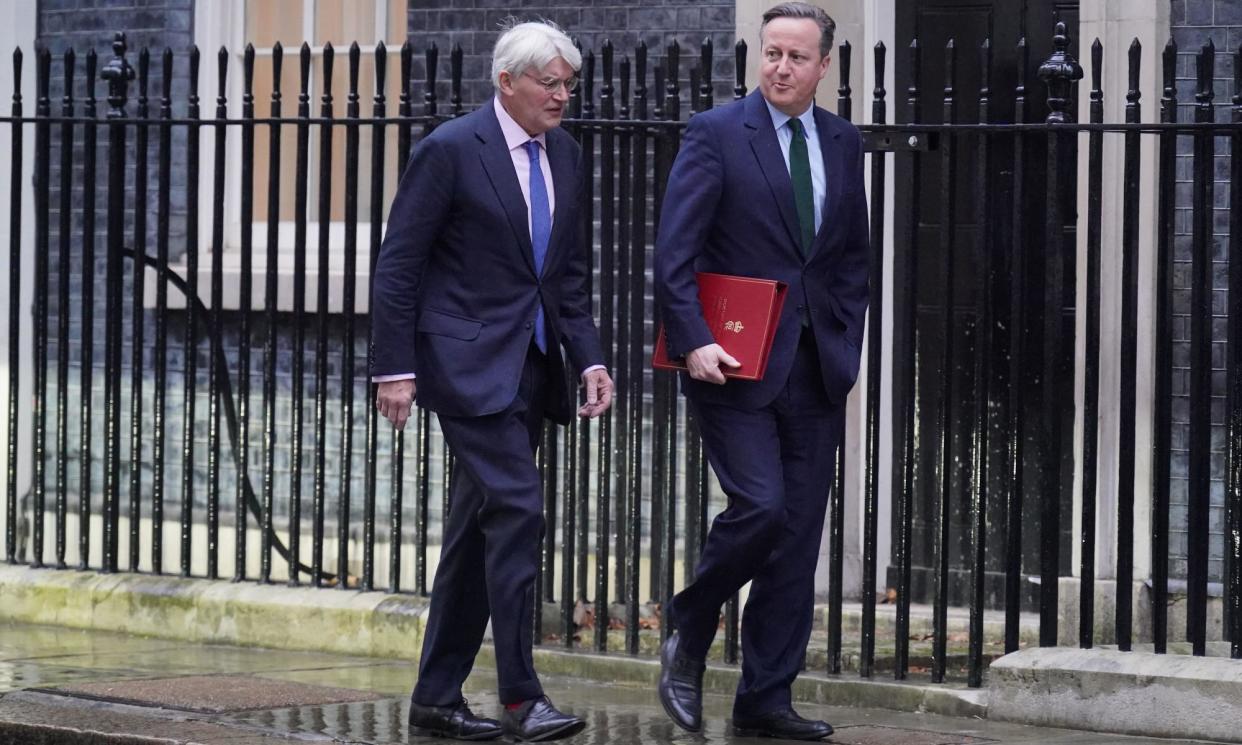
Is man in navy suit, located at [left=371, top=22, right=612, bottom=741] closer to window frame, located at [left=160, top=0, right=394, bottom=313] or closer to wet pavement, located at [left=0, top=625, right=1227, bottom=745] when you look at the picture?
wet pavement, located at [left=0, top=625, right=1227, bottom=745]

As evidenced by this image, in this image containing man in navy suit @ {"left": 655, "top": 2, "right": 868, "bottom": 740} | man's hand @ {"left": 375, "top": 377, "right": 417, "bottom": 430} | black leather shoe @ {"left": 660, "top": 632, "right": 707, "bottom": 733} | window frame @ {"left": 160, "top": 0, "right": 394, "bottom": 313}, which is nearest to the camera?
man's hand @ {"left": 375, "top": 377, "right": 417, "bottom": 430}

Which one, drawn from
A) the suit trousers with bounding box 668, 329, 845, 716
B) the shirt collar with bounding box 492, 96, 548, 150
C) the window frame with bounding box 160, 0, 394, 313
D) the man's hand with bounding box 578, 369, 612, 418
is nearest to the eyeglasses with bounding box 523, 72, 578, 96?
the shirt collar with bounding box 492, 96, 548, 150

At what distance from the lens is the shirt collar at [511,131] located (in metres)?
6.09

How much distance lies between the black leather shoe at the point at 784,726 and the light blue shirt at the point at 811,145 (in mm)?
1271

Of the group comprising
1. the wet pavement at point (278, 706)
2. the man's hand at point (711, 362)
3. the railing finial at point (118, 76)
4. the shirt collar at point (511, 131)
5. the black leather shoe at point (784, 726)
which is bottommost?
the wet pavement at point (278, 706)

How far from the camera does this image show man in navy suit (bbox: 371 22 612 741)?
5961mm

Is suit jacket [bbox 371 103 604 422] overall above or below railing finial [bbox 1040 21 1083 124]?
below

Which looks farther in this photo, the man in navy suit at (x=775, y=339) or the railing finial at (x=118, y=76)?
the railing finial at (x=118, y=76)

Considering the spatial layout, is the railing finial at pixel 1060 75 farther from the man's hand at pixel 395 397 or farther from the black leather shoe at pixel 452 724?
the black leather shoe at pixel 452 724

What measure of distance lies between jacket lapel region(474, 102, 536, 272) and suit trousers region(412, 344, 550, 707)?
0.31m

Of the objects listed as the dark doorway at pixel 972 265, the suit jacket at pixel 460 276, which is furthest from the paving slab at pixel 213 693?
the dark doorway at pixel 972 265

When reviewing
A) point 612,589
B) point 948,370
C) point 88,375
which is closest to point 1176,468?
point 948,370

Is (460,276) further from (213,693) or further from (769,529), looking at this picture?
(213,693)

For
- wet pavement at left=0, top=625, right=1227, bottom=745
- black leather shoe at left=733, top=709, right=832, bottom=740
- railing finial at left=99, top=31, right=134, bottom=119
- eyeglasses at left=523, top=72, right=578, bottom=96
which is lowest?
wet pavement at left=0, top=625, right=1227, bottom=745
